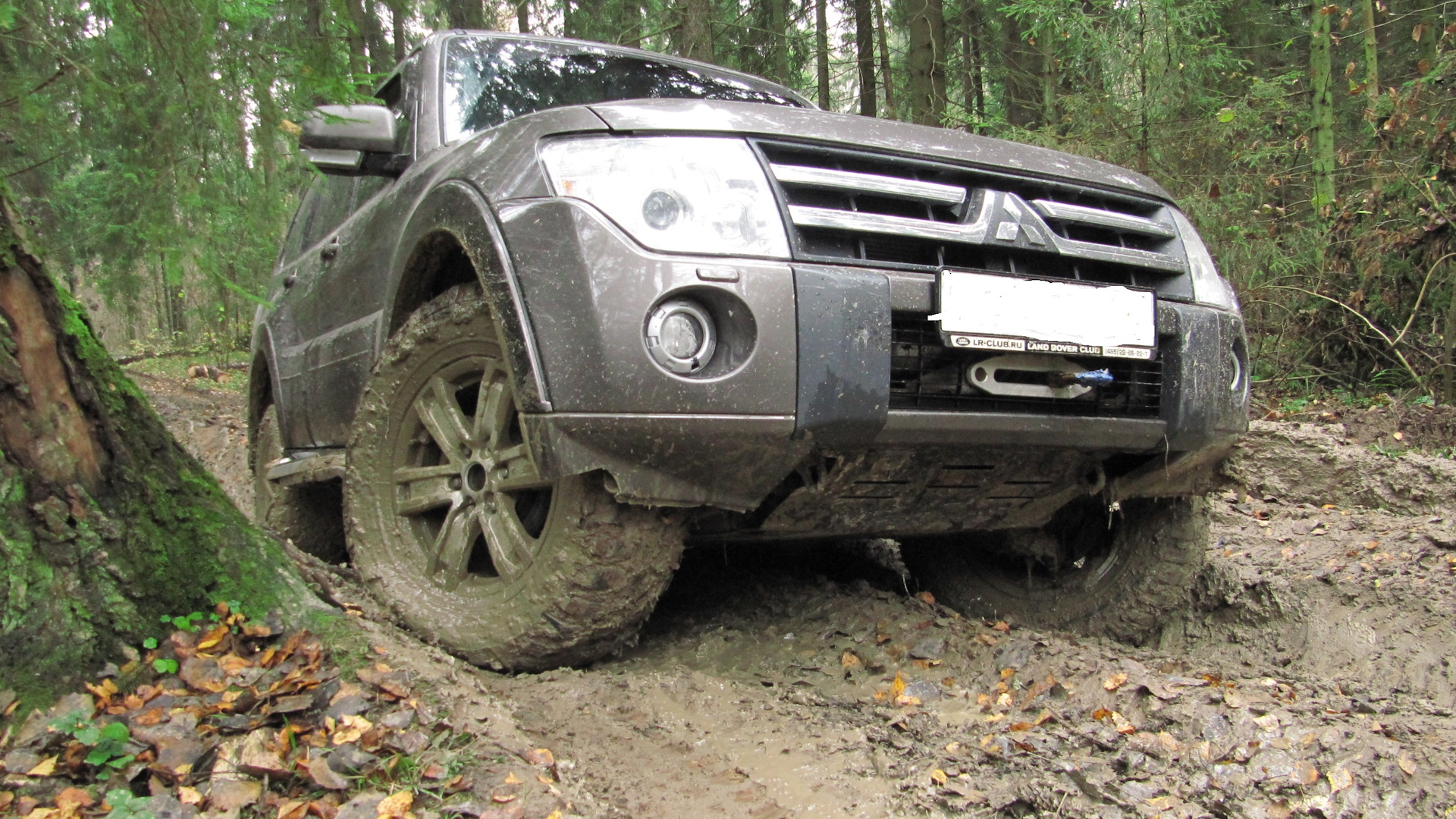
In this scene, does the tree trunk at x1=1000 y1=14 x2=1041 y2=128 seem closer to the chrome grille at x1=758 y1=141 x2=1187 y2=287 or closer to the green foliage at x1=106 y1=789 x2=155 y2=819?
the chrome grille at x1=758 y1=141 x2=1187 y2=287

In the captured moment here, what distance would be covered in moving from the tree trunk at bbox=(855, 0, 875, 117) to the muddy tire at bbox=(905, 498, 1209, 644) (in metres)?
9.81

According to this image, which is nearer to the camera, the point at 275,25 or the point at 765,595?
the point at 765,595

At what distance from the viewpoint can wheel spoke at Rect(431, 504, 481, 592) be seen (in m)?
2.51

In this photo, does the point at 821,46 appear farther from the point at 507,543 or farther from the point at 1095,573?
the point at 507,543

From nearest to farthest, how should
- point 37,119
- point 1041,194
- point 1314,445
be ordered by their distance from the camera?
point 1041,194 < point 37,119 < point 1314,445

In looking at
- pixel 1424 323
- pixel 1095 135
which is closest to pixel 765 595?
pixel 1424 323

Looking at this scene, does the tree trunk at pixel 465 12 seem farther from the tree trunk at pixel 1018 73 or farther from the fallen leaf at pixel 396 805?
the fallen leaf at pixel 396 805

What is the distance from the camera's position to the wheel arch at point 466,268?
6.83ft

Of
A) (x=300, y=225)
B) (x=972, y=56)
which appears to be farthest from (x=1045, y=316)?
(x=972, y=56)

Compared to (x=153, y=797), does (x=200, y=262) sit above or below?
above

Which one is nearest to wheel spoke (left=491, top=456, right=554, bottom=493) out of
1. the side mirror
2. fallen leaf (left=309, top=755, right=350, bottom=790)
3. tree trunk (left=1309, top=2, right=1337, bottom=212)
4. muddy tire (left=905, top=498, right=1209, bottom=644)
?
fallen leaf (left=309, top=755, right=350, bottom=790)

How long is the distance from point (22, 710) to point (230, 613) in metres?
0.40

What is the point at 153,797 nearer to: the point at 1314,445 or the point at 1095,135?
the point at 1314,445

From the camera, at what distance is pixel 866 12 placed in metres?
12.1
